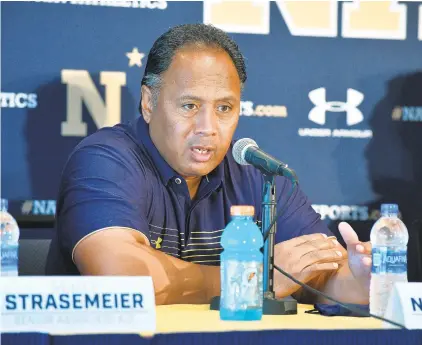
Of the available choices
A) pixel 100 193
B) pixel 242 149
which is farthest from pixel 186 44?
pixel 242 149

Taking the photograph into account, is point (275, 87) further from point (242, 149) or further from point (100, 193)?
point (242, 149)

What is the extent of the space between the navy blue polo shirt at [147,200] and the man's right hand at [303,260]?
387 millimetres

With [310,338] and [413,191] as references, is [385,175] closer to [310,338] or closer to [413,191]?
[413,191]

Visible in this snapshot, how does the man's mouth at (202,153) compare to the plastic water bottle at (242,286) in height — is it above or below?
above

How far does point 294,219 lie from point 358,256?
1.94ft

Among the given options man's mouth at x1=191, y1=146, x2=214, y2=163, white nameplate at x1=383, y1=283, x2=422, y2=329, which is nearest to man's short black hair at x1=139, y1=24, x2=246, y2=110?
man's mouth at x1=191, y1=146, x2=214, y2=163

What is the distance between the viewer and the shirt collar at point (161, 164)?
256cm

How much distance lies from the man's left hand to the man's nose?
23.7 inches

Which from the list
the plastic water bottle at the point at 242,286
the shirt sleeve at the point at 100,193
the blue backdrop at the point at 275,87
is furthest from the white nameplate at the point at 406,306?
the blue backdrop at the point at 275,87

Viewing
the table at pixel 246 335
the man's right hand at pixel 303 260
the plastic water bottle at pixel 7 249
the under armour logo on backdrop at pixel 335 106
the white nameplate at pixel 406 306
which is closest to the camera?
the table at pixel 246 335

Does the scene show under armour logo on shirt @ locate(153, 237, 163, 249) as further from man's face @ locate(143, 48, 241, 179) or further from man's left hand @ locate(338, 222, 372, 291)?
man's left hand @ locate(338, 222, 372, 291)

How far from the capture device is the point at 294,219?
8.62 feet

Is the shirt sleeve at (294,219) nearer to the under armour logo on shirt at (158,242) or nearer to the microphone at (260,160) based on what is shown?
the under armour logo on shirt at (158,242)

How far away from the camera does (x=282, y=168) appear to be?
1.79 metres
